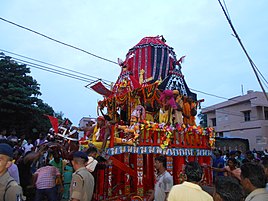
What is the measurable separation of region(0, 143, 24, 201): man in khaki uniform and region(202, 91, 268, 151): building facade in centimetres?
2634

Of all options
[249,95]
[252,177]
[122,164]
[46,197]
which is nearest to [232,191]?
[252,177]

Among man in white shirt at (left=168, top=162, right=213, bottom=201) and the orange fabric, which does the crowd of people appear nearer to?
man in white shirt at (left=168, top=162, right=213, bottom=201)

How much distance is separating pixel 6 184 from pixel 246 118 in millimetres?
28355

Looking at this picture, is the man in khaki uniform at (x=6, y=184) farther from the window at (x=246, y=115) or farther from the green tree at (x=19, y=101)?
the window at (x=246, y=115)

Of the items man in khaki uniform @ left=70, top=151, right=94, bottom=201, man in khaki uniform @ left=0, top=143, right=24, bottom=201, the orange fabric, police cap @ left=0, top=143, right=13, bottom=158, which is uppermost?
the orange fabric

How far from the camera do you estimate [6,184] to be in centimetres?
249

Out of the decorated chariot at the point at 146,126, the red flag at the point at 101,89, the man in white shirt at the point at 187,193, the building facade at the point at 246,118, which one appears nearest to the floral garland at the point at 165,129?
the decorated chariot at the point at 146,126

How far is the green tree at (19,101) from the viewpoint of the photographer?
1670cm

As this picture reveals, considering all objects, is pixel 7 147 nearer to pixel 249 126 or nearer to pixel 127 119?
pixel 127 119

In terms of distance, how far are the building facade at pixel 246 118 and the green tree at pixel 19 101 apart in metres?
18.9

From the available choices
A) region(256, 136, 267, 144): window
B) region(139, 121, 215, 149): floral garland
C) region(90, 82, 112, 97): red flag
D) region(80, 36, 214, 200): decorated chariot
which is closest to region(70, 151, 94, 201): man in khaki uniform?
region(80, 36, 214, 200): decorated chariot

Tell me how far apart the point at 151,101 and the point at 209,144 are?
9.16ft

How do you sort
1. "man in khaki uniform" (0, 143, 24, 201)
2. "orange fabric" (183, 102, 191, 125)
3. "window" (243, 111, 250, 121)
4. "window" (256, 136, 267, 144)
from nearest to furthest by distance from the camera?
"man in khaki uniform" (0, 143, 24, 201)
"orange fabric" (183, 102, 191, 125)
"window" (256, 136, 267, 144)
"window" (243, 111, 250, 121)

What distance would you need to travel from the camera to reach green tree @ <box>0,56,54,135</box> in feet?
54.8
